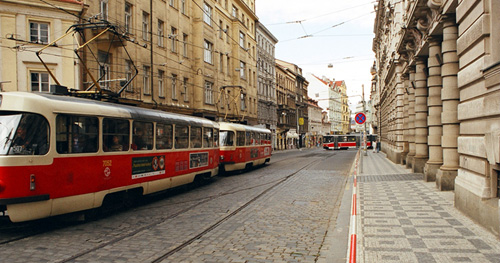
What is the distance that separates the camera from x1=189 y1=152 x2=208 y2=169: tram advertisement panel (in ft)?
48.1

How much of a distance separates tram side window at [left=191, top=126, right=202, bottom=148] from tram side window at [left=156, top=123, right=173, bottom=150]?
1.91 meters

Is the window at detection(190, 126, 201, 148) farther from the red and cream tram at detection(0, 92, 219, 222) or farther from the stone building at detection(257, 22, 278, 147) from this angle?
the stone building at detection(257, 22, 278, 147)

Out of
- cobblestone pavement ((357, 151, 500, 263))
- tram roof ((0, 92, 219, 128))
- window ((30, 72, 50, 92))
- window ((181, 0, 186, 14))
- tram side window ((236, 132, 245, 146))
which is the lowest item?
cobblestone pavement ((357, 151, 500, 263))

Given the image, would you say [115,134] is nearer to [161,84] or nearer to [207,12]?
[161,84]

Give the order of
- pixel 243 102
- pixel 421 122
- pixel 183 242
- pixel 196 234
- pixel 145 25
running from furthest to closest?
pixel 243 102 → pixel 145 25 → pixel 421 122 → pixel 196 234 → pixel 183 242

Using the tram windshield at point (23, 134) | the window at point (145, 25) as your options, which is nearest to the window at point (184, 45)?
the window at point (145, 25)

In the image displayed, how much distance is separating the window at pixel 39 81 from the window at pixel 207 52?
Answer: 54.2 ft

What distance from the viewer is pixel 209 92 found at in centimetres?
3612

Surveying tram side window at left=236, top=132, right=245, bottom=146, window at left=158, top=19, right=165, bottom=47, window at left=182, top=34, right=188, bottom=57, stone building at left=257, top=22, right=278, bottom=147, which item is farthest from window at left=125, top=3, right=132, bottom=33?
stone building at left=257, top=22, right=278, bottom=147

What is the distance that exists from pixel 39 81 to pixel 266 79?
42.7 meters

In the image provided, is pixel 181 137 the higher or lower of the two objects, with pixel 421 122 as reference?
lower

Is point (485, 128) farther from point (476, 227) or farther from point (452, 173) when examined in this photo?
point (452, 173)

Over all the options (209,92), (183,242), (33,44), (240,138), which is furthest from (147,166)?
(209,92)

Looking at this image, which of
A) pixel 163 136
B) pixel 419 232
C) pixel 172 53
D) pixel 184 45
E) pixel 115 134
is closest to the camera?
pixel 419 232
